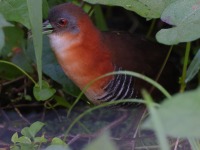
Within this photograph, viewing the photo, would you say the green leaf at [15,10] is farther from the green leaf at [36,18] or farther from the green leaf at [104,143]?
the green leaf at [104,143]

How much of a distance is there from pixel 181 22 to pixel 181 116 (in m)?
0.82

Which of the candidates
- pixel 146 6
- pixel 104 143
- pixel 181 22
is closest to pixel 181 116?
pixel 104 143

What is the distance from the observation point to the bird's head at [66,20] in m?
2.28

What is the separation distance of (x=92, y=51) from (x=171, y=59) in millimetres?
514

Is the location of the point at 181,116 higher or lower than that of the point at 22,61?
higher

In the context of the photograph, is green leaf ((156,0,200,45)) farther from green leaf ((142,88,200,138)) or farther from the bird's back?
green leaf ((142,88,200,138))

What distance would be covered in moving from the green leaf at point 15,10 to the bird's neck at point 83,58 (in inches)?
8.6

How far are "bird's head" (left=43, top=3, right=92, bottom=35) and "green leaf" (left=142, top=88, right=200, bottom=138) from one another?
1.13 metres

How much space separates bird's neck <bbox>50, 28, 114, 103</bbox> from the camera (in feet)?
7.38

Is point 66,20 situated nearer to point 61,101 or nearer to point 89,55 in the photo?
point 89,55

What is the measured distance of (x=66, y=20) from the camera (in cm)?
229

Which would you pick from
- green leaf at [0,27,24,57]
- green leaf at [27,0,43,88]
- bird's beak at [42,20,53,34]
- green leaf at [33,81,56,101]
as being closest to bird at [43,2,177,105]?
bird's beak at [42,20,53,34]

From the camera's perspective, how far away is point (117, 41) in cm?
242

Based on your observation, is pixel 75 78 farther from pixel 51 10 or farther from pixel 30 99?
pixel 30 99
